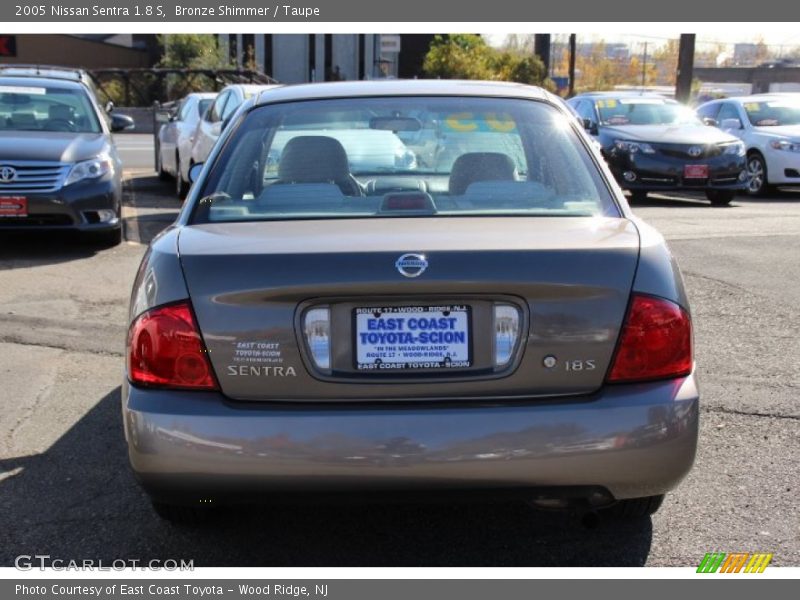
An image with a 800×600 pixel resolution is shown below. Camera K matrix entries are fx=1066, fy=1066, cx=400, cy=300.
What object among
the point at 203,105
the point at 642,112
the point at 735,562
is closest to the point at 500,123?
the point at 735,562

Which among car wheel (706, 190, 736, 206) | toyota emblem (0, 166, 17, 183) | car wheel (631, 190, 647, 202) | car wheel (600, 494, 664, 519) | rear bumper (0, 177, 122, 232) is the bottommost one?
car wheel (631, 190, 647, 202)

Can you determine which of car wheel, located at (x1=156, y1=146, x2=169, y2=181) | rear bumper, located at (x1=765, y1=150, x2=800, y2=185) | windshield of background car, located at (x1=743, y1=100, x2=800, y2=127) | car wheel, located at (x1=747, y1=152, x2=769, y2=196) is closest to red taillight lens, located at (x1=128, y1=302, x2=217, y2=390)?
car wheel, located at (x1=156, y1=146, x2=169, y2=181)

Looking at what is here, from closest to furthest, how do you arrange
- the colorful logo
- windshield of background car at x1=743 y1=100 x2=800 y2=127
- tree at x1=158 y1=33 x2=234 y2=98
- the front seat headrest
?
1. the colorful logo
2. the front seat headrest
3. windshield of background car at x1=743 y1=100 x2=800 y2=127
4. tree at x1=158 y1=33 x2=234 y2=98

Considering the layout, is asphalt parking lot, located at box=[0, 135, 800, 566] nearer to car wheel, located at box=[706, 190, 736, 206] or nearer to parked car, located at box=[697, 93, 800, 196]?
car wheel, located at box=[706, 190, 736, 206]

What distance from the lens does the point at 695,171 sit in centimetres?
1466

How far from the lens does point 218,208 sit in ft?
12.6

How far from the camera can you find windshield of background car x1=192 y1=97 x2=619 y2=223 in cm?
381

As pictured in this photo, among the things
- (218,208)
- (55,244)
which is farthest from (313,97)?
(55,244)

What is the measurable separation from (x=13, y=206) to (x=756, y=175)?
1152 cm

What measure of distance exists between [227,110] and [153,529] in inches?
347

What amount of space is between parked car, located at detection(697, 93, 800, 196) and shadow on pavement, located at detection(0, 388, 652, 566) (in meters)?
13.2

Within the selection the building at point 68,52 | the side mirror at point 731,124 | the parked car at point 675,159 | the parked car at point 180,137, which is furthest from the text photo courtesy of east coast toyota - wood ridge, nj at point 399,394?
the building at point 68,52

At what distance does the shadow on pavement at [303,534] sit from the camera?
3.67 m

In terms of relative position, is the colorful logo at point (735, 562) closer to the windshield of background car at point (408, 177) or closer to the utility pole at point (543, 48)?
the windshield of background car at point (408, 177)
